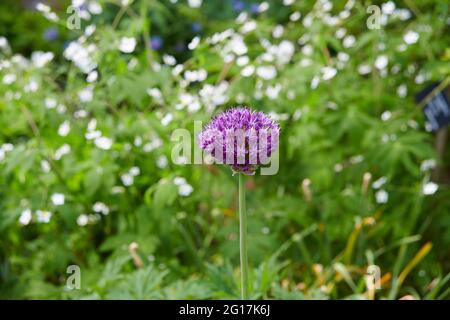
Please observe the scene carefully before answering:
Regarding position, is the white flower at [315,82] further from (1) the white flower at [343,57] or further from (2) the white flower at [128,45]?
(2) the white flower at [128,45]

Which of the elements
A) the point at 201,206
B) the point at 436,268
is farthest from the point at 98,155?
the point at 436,268

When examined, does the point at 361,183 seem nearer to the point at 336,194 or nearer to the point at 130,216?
the point at 336,194

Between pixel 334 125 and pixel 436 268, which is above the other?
pixel 334 125

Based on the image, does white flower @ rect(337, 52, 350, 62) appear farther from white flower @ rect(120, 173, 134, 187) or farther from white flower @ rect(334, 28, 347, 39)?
white flower @ rect(120, 173, 134, 187)

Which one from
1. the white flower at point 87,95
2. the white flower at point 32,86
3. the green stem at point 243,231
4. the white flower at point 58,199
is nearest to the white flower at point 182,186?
the white flower at point 58,199

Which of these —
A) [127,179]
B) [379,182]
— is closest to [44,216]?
[127,179]

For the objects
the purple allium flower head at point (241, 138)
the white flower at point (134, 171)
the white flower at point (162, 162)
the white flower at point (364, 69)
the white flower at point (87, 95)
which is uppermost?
the white flower at point (364, 69)

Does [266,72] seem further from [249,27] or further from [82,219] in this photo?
[82,219]
